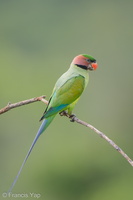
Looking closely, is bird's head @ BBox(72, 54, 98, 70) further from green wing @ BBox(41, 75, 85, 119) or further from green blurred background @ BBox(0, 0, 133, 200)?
green blurred background @ BBox(0, 0, 133, 200)

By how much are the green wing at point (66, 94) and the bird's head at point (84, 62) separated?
11cm

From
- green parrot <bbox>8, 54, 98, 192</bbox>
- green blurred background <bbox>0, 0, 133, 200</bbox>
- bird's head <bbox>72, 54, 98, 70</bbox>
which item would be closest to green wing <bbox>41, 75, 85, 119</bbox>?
green parrot <bbox>8, 54, 98, 192</bbox>

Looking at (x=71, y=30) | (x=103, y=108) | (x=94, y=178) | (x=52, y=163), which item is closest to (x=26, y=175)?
(x=52, y=163)

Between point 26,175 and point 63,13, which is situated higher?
point 63,13

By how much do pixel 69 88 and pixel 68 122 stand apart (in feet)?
24.1

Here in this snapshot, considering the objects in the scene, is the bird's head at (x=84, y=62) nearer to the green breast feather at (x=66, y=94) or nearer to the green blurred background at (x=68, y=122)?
the green breast feather at (x=66, y=94)

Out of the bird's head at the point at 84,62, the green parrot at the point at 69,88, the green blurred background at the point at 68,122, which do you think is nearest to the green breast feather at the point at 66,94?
the green parrot at the point at 69,88

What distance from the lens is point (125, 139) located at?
46.0ft

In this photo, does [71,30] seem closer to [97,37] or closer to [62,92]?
[97,37]

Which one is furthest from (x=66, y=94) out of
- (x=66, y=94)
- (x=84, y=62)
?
(x=84, y=62)

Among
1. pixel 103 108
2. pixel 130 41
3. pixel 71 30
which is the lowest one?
pixel 103 108

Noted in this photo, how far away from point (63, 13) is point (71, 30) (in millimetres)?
1429

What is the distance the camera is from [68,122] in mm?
12547

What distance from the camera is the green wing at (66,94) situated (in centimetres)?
505
